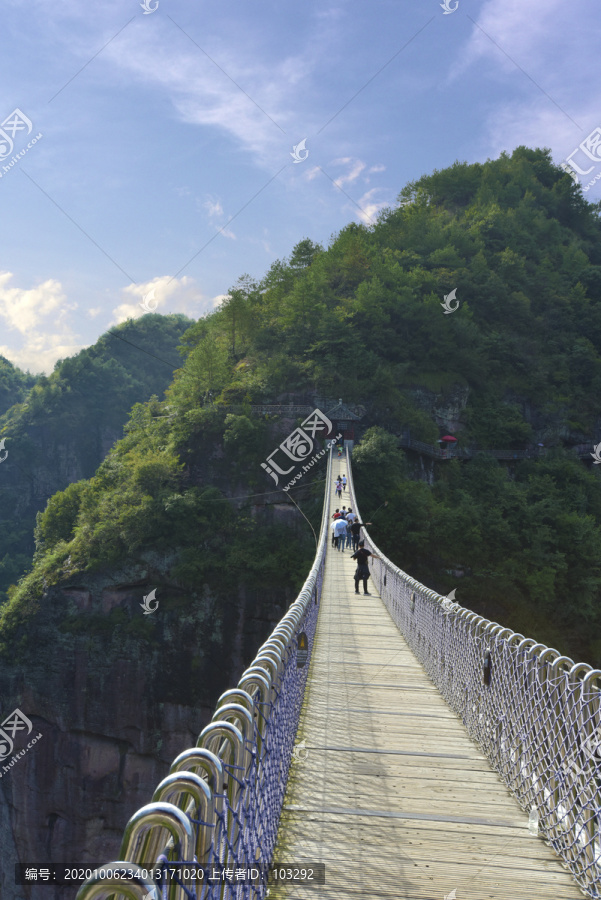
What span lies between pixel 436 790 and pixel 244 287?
4245 centimetres

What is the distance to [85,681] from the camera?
27.3m

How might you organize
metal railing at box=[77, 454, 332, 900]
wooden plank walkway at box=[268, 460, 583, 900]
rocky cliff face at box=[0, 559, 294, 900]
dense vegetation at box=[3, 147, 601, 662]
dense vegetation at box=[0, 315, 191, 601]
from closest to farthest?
metal railing at box=[77, 454, 332, 900], wooden plank walkway at box=[268, 460, 583, 900], rocky cliff face at box=[0, 559, 294, 900], dense vegetation at box=[3, 147, 601, 662], dense vegetation at box=[0, 315, 191, 601]

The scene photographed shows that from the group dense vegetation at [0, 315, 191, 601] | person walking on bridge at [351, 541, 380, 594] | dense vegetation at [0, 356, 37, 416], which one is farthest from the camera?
dense vegetation at [0, 356, 37, 416]

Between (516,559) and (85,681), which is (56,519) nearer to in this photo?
(85,681)

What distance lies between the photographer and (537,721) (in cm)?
353

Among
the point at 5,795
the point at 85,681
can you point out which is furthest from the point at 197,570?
the point at 5,795

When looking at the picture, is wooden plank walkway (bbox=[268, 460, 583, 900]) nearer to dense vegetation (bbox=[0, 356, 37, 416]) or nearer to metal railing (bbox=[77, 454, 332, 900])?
metal railing (bbox=[77, 454, 332, 900])

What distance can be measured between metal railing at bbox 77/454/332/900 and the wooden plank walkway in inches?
9.2

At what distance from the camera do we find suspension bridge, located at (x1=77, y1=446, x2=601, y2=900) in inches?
71.9

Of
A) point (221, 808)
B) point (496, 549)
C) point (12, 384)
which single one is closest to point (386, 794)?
point (221, 808)

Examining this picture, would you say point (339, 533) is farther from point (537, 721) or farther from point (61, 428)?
point (61, 428)

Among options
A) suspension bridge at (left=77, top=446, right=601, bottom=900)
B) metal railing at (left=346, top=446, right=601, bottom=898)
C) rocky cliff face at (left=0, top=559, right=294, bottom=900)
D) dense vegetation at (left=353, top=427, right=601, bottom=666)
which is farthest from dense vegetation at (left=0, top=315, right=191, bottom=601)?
suspension bridge at (left=77, top=446, right=601, bottom=900)

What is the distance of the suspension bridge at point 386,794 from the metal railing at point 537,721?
0.04 ft

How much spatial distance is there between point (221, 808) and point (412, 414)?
1240 inches
